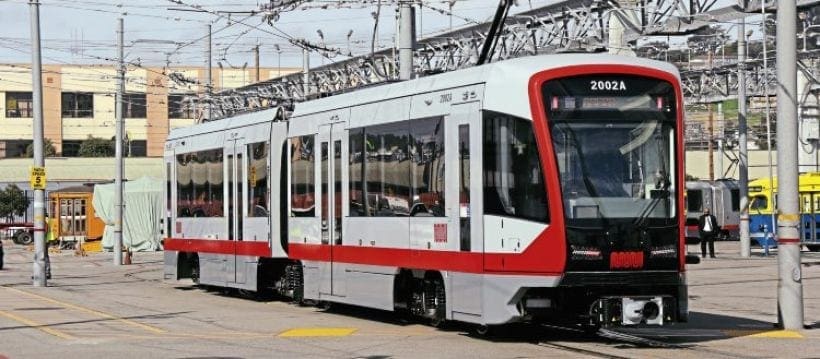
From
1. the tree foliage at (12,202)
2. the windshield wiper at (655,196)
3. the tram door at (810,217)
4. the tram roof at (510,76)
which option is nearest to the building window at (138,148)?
the tree foliage at (12,202)

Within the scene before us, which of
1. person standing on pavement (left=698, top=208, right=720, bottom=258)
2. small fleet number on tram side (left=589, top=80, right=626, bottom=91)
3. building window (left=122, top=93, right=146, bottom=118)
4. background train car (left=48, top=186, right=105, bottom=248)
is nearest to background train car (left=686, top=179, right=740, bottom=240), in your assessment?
person standing on pavement (left=698, top=208, right=720, bottom=258)

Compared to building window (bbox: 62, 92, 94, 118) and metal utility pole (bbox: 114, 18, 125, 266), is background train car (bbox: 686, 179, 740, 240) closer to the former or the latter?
metal utility pole (bbox: 114, 18, 125, 266)

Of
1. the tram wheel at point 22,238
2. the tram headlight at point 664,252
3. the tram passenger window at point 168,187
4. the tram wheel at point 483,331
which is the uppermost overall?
the tram passenger window at point 168,187

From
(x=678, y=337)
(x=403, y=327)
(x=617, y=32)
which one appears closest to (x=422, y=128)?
(x=403, y=327)

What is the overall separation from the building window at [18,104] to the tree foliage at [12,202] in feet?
49.2

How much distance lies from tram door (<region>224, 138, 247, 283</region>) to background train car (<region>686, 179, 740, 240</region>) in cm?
4332

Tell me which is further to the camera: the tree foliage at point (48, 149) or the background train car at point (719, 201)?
the tree foliage at point (48, 149)

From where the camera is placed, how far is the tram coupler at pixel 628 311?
16.8m

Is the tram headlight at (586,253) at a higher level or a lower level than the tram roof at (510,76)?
lower

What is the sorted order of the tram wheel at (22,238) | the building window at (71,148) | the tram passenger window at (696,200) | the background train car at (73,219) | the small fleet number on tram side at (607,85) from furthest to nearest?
the building window at (71,148) < the tram wheel at (22,238) < the background train car at (73,219) < the tram passenger window at (696,200) < the small fleet number on tram side at (607,85)

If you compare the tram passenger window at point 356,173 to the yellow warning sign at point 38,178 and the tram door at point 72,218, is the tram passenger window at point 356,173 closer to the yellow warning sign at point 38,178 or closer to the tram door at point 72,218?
the yellow warning sign at point 38,178

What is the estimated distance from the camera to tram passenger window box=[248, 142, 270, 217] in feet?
84.5

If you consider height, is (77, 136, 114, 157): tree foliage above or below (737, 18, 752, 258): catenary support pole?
above

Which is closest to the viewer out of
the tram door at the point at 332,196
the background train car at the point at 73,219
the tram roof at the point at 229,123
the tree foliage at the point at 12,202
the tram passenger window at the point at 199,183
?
the tram door at the point at 332,196
